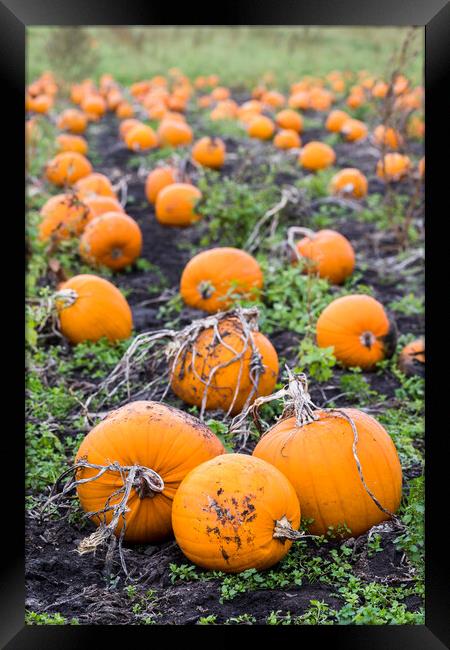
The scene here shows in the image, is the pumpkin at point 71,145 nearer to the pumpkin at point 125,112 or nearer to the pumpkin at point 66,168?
the pumpkin at point 66,168

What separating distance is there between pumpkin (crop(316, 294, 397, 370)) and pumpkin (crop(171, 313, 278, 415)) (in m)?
0.80

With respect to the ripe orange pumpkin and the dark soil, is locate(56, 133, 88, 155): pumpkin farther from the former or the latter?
the ripe orange pumpkin

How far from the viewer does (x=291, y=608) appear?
3.20 metres

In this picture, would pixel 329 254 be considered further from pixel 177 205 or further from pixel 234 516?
pixel 234 516

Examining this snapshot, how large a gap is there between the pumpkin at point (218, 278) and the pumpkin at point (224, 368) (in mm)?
1237

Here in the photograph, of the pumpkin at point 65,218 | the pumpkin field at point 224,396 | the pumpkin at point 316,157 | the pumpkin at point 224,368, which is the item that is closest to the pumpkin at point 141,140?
the pumpkin field at point 224,396

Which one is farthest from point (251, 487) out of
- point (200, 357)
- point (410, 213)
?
point (410, 213)

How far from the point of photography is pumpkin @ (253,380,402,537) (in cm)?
359

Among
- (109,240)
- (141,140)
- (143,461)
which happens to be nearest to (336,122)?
(141,140)

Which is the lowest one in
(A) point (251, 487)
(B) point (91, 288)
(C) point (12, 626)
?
(C) point (12, 626)

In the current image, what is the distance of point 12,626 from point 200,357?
193 cm

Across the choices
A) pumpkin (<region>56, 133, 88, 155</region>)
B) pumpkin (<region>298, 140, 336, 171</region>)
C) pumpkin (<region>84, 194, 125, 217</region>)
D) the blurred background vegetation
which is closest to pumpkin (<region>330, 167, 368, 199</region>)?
pumpkin (<region>298, 140, 336, 171</region>)

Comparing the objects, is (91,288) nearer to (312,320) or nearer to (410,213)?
(312,320)

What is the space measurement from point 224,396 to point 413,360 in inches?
55.7
